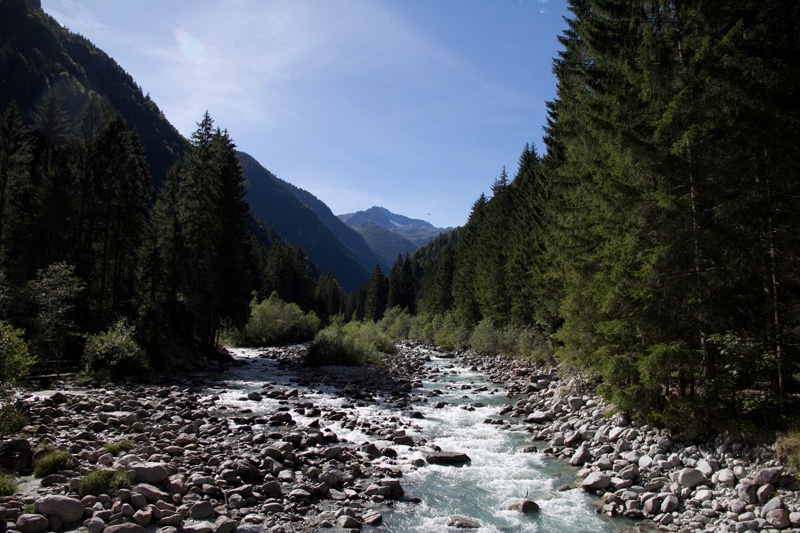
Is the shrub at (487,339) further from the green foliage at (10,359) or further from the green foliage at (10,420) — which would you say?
the green foliage at (10,359)

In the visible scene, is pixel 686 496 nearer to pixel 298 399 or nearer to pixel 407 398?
pixel 407 398

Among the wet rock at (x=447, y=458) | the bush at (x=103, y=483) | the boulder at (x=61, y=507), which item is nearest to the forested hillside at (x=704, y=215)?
the wet rock at (x=447, y=458)

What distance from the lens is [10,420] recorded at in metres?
9.14

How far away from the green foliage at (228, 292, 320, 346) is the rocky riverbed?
30544 mm

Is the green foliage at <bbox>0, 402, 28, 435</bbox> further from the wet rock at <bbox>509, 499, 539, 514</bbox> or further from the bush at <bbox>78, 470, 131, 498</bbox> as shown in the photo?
the wet rock at <bbox>509, 499, 539, 514</bbox>

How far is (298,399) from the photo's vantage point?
19109 mm

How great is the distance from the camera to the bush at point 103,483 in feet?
24.5

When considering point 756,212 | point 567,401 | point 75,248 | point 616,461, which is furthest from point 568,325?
point 75,248

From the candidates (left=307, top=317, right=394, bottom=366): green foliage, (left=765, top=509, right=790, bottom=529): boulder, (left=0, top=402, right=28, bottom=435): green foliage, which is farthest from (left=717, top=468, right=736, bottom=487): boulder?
(left=307, top=317, right=394, bottom=366): green foliage

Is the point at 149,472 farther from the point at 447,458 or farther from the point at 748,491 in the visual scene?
the point at 748,491

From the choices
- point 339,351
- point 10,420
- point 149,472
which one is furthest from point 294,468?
point 339,351

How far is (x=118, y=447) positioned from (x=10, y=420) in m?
2.12

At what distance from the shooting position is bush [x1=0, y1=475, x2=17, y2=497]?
22.9 ft

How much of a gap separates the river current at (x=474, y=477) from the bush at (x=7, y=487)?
5.84 m
